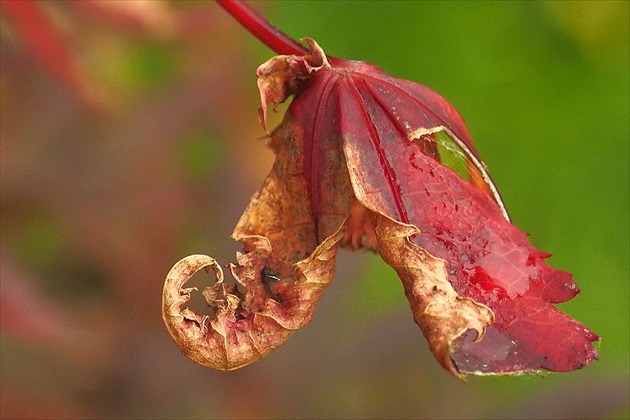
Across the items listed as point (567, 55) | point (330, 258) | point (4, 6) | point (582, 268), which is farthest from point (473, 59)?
point (330, 258)

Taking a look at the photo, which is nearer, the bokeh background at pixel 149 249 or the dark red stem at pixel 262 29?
the dark red stem at pixel 262 29

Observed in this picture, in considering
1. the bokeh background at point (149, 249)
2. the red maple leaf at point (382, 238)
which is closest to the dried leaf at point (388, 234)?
the red maple leaf at point (382, 238)

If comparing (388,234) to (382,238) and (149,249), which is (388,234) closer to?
(382,238)

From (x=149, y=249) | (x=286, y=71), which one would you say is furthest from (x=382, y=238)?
(x=149, y=249)

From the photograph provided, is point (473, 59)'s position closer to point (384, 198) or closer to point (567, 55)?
point (567, 55)

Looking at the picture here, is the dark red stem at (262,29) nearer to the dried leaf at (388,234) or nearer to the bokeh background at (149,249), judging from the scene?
the dried leaf at (388,234)

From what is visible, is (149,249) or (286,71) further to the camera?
(149,249)

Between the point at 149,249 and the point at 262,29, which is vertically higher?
the point at 262,29

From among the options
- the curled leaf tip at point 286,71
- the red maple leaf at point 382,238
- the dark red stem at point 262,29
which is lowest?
the red maple leaf at point 382,238
